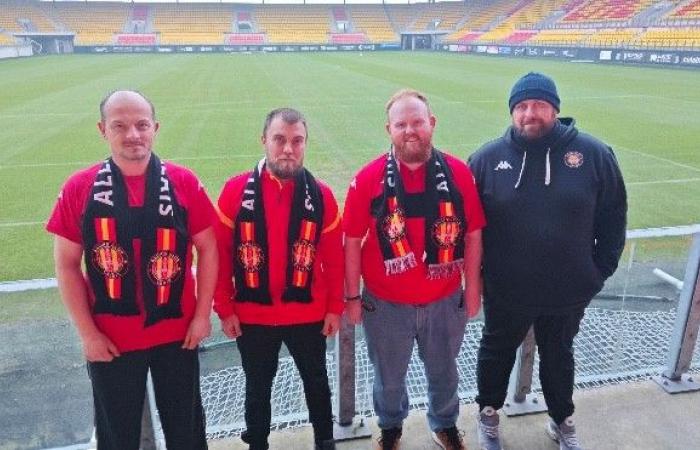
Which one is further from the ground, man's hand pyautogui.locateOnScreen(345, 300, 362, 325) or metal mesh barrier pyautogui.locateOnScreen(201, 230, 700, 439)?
man's hand pyautogui.locateOnScreen(345, 300, 362, 325)

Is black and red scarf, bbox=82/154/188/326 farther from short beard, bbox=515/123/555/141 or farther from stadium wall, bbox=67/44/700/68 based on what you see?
stadium wall, bbox=67/44/700/68

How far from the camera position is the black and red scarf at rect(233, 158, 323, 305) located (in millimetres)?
2330

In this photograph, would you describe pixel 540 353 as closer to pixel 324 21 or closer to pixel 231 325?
pixel 231 325

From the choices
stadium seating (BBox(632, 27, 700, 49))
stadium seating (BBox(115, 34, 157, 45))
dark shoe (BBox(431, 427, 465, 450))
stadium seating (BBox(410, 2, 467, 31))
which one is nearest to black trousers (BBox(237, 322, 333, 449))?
dark shoe (BBox(431, 427, 465, 450))

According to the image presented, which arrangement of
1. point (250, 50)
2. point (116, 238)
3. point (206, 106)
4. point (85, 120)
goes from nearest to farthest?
point (116, 238) → point (85, 120) → point (206, 106) → point (250, 50)

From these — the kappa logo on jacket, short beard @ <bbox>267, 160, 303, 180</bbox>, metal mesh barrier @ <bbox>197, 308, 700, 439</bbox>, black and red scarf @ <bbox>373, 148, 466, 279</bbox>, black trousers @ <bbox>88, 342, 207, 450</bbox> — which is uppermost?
the kappa logo on jacket

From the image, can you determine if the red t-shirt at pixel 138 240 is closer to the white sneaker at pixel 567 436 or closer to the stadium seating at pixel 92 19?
the white sneaker at pixel 567 436

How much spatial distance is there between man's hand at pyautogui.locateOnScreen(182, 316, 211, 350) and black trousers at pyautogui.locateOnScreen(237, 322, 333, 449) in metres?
0.22

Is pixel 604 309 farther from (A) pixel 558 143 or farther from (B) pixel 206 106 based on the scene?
(B) pixel 206 106

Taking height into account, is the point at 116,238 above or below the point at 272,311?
above

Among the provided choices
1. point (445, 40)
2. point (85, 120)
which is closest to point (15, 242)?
point (85, 120)

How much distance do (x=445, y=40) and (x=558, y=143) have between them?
5767 centimetres

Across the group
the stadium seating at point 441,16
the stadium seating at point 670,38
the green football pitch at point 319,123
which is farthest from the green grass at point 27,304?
the stadium seating at point 441,16

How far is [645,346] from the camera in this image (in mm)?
3639
